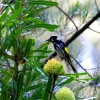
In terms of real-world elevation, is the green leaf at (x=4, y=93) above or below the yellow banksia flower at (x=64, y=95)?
above

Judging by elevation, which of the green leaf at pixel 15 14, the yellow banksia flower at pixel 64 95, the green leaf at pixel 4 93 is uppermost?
the green leaf at pixel 15 14

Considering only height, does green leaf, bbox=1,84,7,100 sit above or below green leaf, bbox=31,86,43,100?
above

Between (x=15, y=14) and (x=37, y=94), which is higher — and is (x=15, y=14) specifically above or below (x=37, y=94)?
above

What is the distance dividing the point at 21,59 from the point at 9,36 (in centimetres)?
4

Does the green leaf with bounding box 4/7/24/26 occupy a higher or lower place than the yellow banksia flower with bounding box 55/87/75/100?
higher

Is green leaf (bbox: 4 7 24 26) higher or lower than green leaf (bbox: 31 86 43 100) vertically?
higher

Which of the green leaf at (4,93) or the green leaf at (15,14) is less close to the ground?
the green leaf at (15,14)

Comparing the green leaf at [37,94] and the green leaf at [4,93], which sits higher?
the green leaf at [4,93]

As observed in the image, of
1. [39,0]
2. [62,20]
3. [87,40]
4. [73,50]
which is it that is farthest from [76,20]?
[39,0]

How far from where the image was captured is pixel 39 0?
449mm

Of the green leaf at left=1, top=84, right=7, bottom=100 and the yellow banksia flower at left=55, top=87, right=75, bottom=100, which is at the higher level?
the green leaf at left=1, top=84, right=7, bottom=100

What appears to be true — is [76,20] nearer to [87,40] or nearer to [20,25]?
[87,40]

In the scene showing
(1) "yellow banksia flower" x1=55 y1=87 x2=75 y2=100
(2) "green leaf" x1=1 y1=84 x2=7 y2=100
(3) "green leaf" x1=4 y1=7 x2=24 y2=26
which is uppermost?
(3) "green leaf" x1=4 y1=7 x2=24 y2=26

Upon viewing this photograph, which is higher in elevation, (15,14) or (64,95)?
(15,14)
